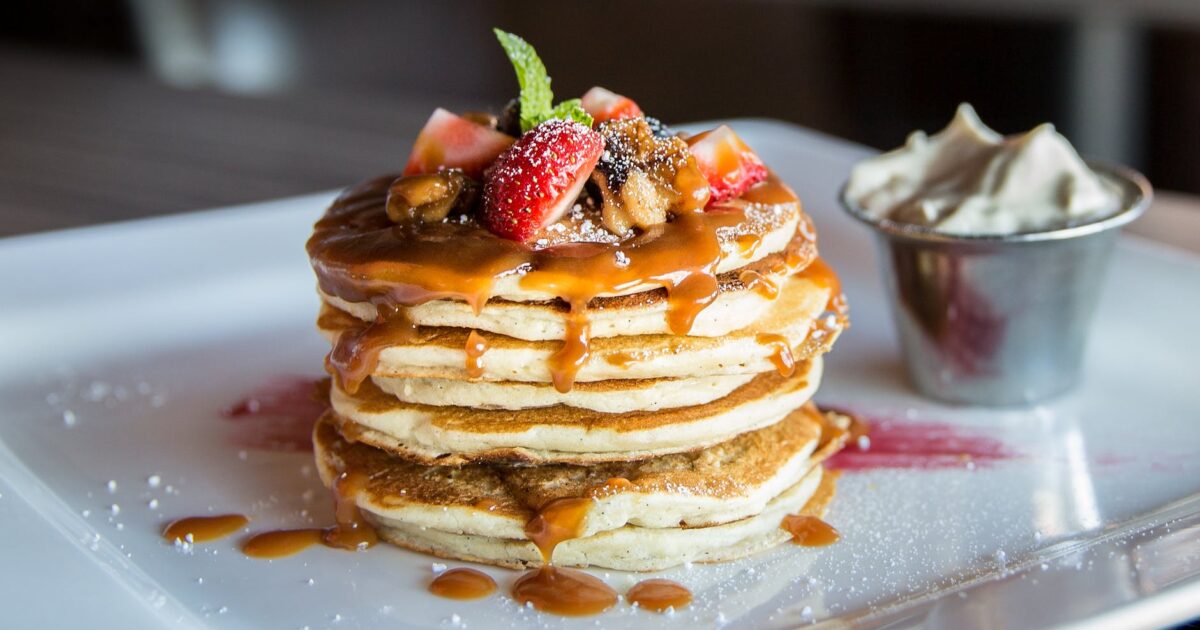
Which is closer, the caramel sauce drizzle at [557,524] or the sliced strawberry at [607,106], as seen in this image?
the caramel sauce drizzle at [557,524]

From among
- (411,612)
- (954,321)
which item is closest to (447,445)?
(411,612)

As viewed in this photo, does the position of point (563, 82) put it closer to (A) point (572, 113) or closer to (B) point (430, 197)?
(A) point (572, 113)

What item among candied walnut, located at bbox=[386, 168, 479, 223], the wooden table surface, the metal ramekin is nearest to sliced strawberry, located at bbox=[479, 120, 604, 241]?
candied walnut, located at bbox=[386, 168, 479, 223]

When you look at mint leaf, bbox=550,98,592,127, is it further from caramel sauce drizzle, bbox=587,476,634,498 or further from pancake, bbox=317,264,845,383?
caramel sauce drizzle, bbox=587,476,634,498

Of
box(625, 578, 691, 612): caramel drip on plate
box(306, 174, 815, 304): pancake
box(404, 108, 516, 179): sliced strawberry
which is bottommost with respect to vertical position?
box(625, 578, 691, 612): caramel drip on plate

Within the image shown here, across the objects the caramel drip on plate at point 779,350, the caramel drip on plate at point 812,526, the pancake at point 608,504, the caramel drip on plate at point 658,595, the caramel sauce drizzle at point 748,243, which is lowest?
the caramel drip on plate at point 812,526

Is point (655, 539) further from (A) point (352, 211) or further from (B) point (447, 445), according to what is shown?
(A) point (352, 211)

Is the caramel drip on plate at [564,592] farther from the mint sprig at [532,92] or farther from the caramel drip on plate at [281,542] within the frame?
the mint sprig at [532,92]

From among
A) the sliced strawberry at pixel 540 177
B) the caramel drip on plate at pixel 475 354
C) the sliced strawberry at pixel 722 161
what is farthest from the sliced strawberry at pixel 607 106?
the caramel drip on plate at pixel 475 354
